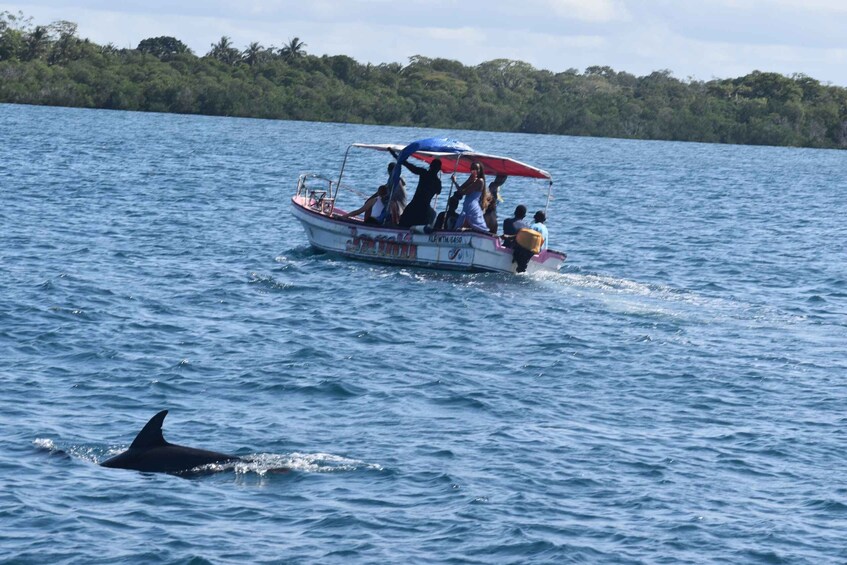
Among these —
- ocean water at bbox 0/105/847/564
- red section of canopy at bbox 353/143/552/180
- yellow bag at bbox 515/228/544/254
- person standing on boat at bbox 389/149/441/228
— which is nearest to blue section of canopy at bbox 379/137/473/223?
red section of canopy at bbox 353/143/552/180

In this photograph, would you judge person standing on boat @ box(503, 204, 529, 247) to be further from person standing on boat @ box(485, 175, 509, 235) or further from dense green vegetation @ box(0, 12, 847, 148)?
dense green vegetation @ box(0, 12, 847, 148)

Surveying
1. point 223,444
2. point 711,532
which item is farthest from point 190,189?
point 711,532

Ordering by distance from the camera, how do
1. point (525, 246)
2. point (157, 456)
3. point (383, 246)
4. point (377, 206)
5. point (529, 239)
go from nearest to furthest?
point (157, 456) < point (529, 239) < point (525, 246) < point (383, 246) < point (377, 206)

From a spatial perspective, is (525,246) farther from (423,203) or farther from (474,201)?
(423,203)

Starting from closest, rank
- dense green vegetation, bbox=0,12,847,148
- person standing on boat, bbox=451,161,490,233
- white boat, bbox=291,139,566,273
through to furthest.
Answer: person standing on boat, bbox=451,161,490,233, white boat, bbox=291,139,566,273, dense green vegetation, bbox=0,12,847,148

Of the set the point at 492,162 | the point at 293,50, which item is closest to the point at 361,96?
the point at 293,50

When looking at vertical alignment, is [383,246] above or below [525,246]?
below

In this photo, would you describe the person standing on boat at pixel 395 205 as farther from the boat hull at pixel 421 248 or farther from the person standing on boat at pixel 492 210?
the person standing on boat at pixel 492 210

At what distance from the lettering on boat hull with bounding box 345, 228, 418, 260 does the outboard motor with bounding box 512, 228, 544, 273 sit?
2219 mm

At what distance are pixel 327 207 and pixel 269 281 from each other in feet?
16.1

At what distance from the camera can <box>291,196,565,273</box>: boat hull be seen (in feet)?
88.2

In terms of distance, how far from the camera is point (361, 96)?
13738cm

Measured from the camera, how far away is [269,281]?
85.4ft

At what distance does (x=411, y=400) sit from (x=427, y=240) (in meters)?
10.5
